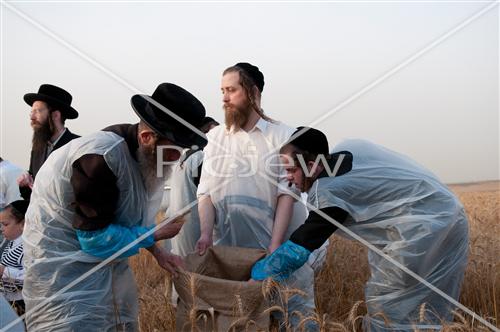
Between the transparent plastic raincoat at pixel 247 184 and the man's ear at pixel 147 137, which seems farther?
the transparent plastic raincoat at pixel 247 184

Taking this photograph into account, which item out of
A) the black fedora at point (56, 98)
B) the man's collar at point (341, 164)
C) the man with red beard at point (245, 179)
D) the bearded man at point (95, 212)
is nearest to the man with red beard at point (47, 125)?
the black fedora at point (56, 98)

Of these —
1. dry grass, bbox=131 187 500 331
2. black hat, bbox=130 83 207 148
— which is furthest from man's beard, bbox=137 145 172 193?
dry grass, bbox=131 187 500 331

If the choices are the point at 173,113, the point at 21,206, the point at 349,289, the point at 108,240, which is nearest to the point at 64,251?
the point at 108,240

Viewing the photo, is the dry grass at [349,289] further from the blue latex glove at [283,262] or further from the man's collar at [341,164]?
the man's collar at [341,164]

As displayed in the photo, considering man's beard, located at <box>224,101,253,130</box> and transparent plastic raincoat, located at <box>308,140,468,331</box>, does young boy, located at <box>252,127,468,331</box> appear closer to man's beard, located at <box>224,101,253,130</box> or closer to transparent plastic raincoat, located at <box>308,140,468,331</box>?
transparent plastic raincoat, located at <box>308,140,468,331</box>

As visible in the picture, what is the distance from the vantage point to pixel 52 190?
2.78 m

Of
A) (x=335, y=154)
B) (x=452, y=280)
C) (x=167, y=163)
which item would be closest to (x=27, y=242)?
(x=167, y=163)

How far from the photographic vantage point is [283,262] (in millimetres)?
2980

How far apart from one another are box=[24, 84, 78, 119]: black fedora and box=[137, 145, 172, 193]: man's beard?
78.4 inches

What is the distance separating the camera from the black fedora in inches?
187

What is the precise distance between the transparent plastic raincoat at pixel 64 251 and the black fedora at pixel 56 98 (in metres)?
1.99

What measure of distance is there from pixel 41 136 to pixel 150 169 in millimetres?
1965

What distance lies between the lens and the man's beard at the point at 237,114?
12.0 feet

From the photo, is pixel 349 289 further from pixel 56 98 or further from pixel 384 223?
pixel 56 98
